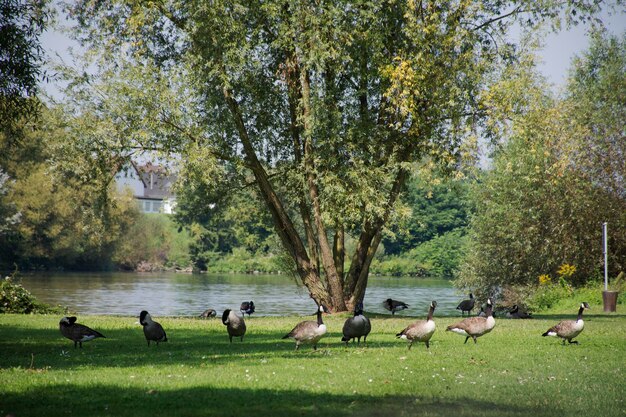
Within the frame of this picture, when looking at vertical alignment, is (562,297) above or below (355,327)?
above

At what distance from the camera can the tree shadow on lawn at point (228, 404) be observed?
10.8 metres

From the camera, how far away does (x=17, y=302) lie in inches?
1314

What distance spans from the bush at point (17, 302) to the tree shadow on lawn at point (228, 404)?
22.1 meters

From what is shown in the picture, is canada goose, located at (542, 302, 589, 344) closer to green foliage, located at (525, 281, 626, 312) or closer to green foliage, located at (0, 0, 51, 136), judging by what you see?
green foliage, located at (0, 0, 51, 136)

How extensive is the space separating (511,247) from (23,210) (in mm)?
56670

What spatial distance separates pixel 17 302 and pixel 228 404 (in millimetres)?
24903

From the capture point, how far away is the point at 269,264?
392 ft

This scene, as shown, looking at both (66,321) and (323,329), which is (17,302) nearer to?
(66,321)

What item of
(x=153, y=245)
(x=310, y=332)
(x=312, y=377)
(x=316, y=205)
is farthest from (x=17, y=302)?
(x=153, y=245)

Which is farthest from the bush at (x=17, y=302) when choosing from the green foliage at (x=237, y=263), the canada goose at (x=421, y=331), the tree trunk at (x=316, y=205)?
the green foliage at (x=237, y=263)

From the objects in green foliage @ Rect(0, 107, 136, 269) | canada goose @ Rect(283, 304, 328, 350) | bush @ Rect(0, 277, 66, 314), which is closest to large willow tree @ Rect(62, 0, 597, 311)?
bush @ Rect(0, 277, 66, 314)

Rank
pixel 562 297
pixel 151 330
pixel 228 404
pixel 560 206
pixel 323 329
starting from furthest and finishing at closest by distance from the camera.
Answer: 1. pixel 560 206
2. pixel 562 297
3. pixel 151 330
4. pixel 323 329
5. pixel 228 404

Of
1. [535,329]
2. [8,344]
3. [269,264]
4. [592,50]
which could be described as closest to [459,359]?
Result: [535,329]

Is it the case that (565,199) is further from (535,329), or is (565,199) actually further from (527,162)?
(535,329)
